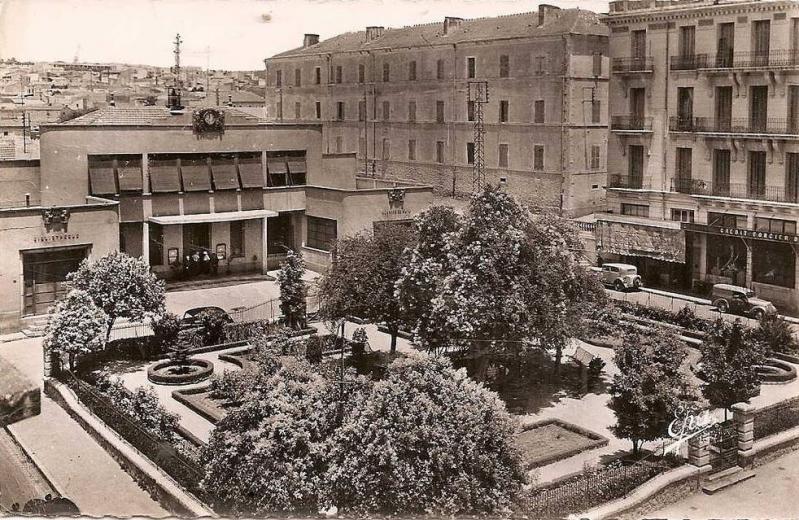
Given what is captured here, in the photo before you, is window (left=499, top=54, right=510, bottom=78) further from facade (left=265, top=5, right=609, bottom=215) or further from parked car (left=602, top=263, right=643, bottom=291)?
parked car (left=602, top=263, right=643, bottom=291)

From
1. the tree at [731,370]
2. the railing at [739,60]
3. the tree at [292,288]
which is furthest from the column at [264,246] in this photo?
the tree at [731,370]

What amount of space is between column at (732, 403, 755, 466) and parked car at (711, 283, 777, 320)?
15666mm

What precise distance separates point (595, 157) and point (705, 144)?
33.9 ft

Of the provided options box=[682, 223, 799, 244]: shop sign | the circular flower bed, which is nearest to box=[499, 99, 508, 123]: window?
box=[682, 223, 799, 244]: shop sign

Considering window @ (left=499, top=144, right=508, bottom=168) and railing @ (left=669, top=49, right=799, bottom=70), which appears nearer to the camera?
railing @ (left=669, top=49, right=799, bottom=70)

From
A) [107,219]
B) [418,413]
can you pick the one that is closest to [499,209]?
[418,413]

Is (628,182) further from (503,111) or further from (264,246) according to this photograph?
(264,246)

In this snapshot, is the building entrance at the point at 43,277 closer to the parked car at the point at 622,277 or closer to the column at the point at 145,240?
the column at the point at 145,240

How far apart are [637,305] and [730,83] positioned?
1115cm

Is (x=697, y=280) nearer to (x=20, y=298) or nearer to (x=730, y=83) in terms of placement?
(x=730, y=83)

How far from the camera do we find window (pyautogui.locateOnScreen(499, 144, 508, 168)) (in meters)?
51.1

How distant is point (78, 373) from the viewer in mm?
26375

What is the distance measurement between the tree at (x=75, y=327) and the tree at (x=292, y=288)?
7.51m

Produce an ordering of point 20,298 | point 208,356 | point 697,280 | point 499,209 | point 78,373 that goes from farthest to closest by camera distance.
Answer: point 697,280, point 20,298, point 208,356, point 78,373, point 499,209
